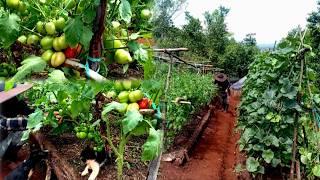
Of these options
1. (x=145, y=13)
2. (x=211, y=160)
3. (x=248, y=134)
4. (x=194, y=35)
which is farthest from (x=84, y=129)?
(x=194, y=35)

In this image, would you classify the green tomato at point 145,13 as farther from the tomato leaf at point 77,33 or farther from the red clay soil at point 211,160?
the red clay soil at point 211,160

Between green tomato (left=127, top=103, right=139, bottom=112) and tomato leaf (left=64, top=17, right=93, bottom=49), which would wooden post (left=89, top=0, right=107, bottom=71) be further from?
green tomato (left=127, top=103, right=139, bottom=112)

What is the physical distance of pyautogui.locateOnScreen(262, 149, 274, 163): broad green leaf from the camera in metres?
4.16

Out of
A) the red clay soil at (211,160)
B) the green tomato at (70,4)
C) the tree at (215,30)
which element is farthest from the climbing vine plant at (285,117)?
the tree at (215,30)

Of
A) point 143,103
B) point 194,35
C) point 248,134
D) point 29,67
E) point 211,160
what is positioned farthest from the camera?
point 194,35

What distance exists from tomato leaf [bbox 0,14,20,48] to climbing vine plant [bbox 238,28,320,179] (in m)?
2.81

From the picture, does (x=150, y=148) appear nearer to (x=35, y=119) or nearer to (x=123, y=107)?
(x=123, y=107)

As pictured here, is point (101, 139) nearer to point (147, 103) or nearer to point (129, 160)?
point (129, 160)

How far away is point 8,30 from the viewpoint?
882 millimetres

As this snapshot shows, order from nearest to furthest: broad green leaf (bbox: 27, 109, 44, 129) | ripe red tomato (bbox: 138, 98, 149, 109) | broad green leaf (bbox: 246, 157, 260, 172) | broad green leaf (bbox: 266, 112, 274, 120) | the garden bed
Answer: ripe red tomato (bbox: 138, 98, 149, 109), broad green leaf (bbox: 27, 109, 44, 129), the garden bed, broad green leaf (bbox: 266, 112, 274, 120), broad green leaf (bbox: 246, 157, 260, 172)

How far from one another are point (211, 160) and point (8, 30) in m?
5.81

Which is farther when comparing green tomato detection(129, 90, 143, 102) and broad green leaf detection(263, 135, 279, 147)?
broad green leaf detection(263, 135, 279, 147)

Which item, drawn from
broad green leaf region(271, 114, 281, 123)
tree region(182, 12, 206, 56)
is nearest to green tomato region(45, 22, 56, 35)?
broad green leaf region(271, 114, 281, 123)

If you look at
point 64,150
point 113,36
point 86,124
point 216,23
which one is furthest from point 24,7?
point 216,23
